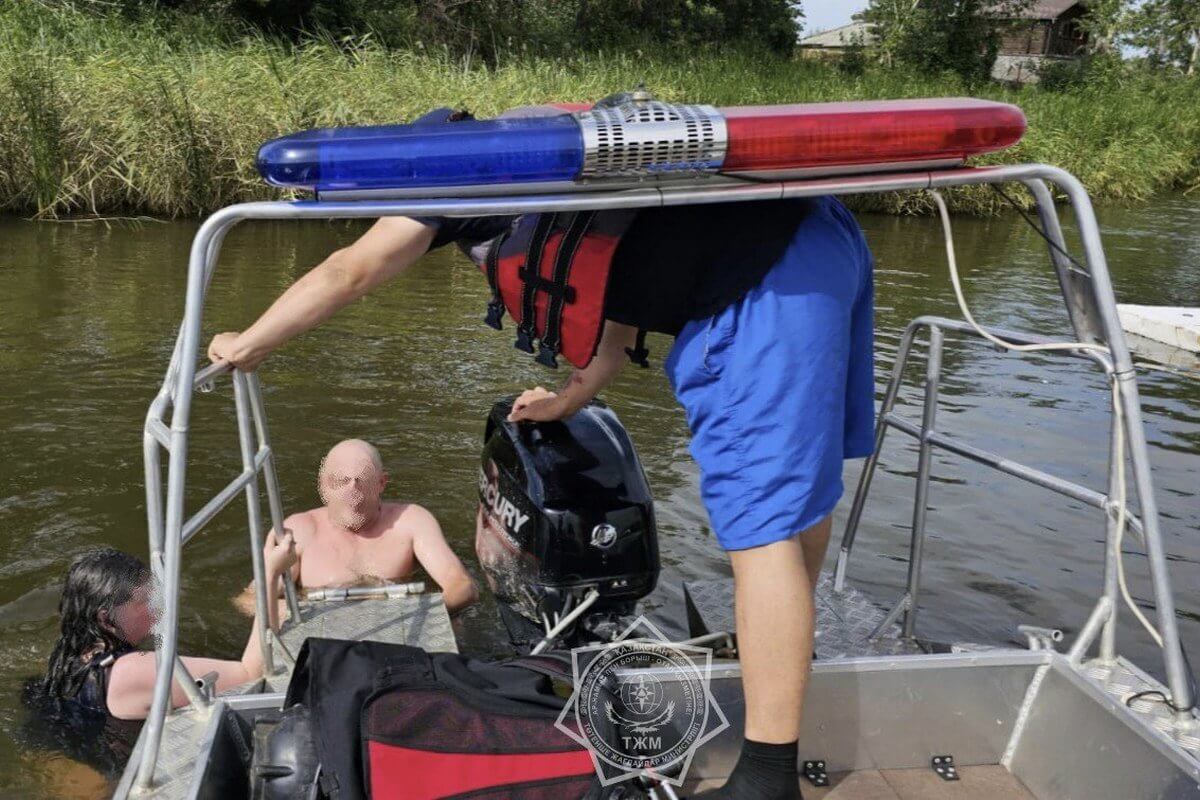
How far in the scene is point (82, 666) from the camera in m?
3.63

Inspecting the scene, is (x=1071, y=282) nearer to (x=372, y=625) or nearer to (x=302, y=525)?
(x=372, y=625)

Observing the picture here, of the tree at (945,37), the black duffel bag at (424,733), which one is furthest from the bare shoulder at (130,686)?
the tree at (945,37)

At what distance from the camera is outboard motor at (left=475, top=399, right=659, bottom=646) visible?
337 cm

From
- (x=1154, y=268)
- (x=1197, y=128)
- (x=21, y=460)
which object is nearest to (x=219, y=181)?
(x=21, y=460)

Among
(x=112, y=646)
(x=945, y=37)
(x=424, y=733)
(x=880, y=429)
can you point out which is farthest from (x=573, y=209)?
(x=945, y=37)

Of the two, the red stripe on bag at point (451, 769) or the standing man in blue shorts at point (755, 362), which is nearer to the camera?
the red stripe on bag at point (451, 769)

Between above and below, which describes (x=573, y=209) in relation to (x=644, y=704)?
above

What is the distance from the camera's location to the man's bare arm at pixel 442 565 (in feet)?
14.5

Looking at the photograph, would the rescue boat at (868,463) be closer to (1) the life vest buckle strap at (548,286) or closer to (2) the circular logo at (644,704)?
(2) the circular logo at (644,704)

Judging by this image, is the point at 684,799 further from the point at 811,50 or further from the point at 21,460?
the point at 811,50

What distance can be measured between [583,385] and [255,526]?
1.01 meters

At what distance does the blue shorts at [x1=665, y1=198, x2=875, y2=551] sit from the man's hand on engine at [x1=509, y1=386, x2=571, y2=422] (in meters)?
1.07

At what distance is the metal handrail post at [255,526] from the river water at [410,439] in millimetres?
710

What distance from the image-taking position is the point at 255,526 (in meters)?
3.13
